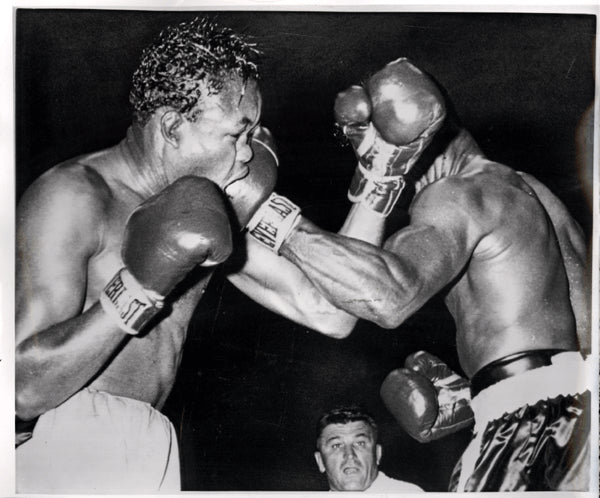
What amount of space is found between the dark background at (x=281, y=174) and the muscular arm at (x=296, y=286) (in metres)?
0.03

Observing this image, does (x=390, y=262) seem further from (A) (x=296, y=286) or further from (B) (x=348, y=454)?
(B) (x=348, y=454)

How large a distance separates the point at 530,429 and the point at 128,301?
3.95 feet

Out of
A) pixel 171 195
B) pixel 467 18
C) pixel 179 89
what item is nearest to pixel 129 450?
pixel 171 195

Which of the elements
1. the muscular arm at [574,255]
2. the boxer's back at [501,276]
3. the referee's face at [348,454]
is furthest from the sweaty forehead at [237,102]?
the referee's face at [348,454]

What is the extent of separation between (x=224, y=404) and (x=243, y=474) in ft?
0.69

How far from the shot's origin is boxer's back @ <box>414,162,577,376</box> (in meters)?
2.45

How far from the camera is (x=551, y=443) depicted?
255 centimetres

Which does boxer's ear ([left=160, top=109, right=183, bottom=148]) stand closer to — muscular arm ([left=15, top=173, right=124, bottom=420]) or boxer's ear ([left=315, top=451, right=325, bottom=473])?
muscular arm ([left=15, top=173, right=124, bottom=420])

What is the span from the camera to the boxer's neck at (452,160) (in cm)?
250

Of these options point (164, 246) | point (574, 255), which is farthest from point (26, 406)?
point (574, 255)

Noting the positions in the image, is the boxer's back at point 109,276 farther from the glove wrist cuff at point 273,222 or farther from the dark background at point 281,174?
the glove wrist cuff at point 273,222

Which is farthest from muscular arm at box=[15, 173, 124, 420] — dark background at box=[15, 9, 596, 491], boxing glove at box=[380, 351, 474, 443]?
boxing glove at box=[380, 351, 474, 443]

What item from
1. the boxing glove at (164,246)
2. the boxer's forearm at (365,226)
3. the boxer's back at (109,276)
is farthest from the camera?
the boxer's forearm at (365,226)

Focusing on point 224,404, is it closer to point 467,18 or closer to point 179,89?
point 179,89
